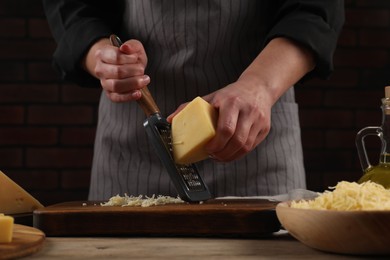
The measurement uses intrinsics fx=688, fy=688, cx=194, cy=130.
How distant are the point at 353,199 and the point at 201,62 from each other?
2.63 feet

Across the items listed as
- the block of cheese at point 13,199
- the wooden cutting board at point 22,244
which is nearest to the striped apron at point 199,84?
the block of cheese at point 13,199

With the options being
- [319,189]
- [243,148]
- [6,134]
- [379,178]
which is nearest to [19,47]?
[6,134]

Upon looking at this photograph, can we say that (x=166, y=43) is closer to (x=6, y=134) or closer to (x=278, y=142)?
(x=278, y=142)

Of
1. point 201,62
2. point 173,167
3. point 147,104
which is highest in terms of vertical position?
point 201,62

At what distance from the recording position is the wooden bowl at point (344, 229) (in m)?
0.81

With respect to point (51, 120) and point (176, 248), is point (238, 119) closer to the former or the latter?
point (176, 248)

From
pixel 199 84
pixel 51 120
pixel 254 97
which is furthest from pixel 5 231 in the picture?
pixel 51 120

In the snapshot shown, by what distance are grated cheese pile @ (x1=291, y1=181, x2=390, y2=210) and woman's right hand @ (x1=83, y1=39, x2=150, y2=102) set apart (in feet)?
1.66

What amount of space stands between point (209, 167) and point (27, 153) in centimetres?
153

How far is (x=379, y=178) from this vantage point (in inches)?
44.1

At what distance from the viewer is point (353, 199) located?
866 millimetres

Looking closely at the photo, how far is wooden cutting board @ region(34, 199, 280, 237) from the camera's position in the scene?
42.0 inches

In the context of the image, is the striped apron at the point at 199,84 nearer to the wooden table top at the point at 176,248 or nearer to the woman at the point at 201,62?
the woman at the point at 201,62

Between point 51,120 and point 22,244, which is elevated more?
point 51,120
